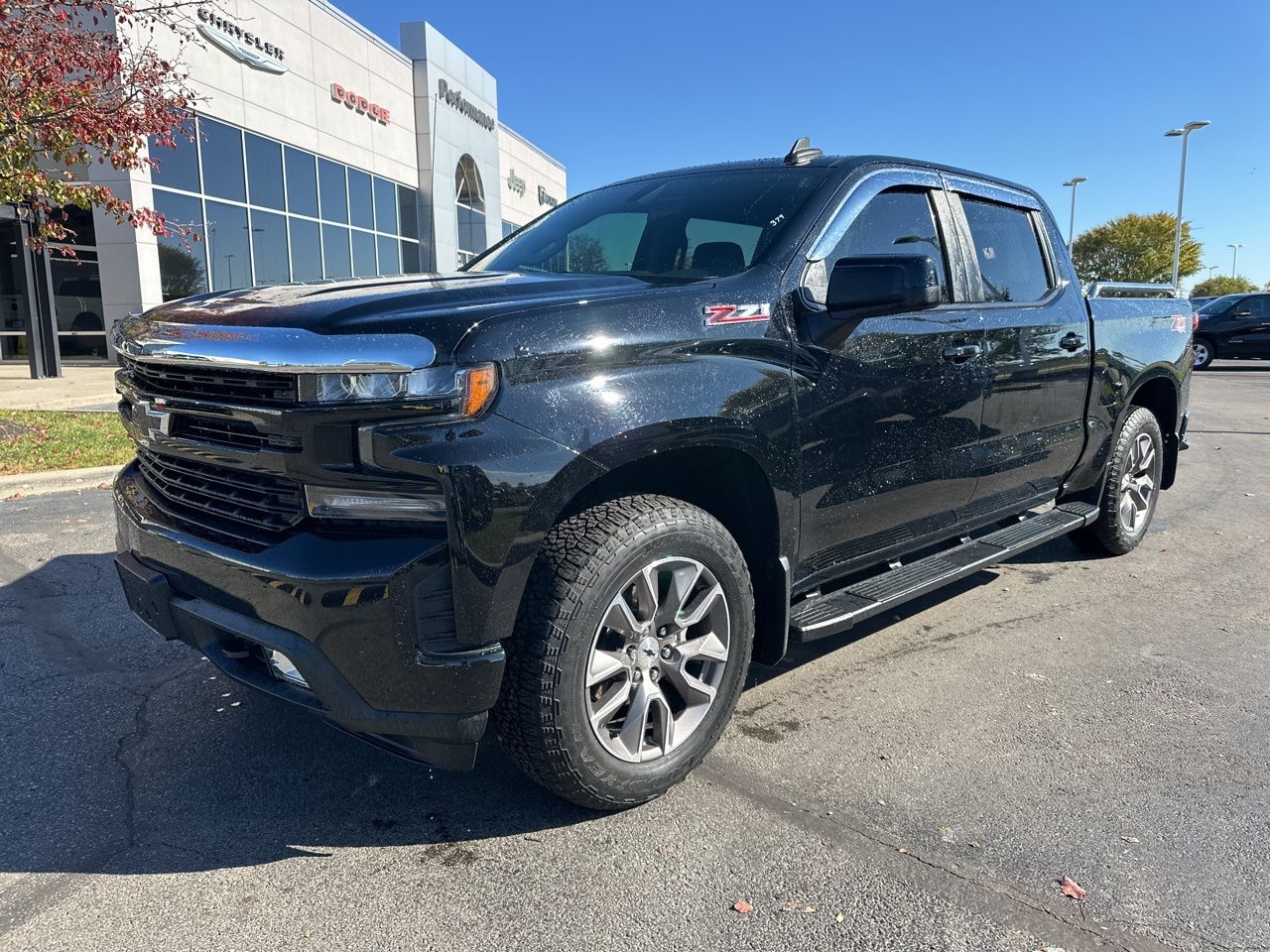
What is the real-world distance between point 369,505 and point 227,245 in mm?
17149

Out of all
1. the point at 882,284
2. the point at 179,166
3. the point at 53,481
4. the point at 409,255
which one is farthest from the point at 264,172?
the point at 882,284

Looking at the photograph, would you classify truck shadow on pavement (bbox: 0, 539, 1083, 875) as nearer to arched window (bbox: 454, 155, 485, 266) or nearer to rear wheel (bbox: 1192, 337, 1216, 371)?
rear wheel (bbox: 1192, 337, 1216, 371)

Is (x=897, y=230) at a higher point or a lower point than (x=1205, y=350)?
higher

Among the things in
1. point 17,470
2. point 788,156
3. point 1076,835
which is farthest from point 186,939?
point 17,470

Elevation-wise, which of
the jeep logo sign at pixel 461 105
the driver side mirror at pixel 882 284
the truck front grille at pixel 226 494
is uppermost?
the jeep logo sign at pixel 461 105

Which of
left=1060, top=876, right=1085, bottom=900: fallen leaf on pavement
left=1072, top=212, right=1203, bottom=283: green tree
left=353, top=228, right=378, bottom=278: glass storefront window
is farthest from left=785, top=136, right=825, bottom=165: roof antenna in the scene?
left=1072, top=212, right=1203, bottom=283: green tree

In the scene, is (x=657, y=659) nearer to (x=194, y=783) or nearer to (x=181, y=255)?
(x=194, y=783)

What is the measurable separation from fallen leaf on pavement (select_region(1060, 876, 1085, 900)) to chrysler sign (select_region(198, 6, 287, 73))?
59.0 feet

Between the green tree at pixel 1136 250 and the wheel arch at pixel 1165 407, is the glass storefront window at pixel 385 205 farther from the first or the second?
the green tree at pixel 1136 250

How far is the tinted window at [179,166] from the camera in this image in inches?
608

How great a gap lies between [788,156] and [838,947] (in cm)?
281

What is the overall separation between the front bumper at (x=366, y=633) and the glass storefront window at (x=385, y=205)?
22318 millimetres

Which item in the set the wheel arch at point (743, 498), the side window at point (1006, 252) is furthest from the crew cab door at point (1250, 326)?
the wheel arch at point (743, 498)

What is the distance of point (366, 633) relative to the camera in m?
2.17
